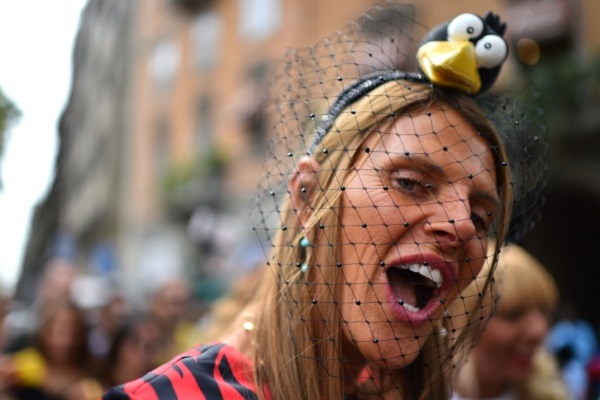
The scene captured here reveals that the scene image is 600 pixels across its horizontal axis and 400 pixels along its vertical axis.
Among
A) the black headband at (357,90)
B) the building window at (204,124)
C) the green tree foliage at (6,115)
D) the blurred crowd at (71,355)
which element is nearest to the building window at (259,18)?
the building window at (204,124)

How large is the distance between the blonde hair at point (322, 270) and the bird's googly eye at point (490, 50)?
11 cm

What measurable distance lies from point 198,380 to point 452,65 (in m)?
0.92

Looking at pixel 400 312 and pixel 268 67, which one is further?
pixel 268 67

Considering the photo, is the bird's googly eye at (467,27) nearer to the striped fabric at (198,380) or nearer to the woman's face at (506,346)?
the striped fabric at (198,380)

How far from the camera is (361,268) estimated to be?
1522 mm

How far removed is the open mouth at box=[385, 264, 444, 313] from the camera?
5.01ft

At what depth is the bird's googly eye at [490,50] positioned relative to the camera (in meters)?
1.67

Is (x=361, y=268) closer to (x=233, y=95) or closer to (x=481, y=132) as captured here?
(x=481, y=132)

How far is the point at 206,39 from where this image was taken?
21031mm

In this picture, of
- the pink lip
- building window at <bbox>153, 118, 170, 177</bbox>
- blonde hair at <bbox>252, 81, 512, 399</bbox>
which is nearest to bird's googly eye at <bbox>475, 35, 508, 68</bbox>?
blonde hair at <bbox>252, 81, 512, 399</bbox>

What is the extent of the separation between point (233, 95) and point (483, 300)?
60.1 ft

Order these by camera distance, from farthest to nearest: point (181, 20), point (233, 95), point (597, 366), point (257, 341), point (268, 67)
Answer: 1. point (181, 20)
2. point (233, 95)
3. point (268, 67)
4. point (597, 366)
5. point (257, 341)

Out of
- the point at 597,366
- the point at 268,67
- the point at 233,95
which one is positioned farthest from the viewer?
the point at 233,95

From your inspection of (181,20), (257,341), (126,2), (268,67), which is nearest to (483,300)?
(257,341)
